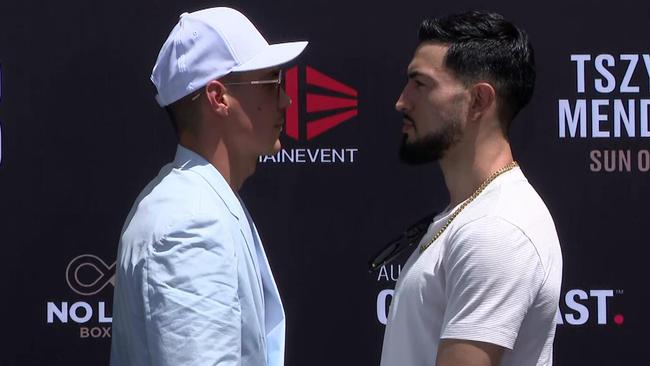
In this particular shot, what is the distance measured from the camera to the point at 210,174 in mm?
1682

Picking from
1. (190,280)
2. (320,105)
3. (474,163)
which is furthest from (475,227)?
(320,105)

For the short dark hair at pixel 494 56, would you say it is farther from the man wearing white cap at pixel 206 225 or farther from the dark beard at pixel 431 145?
the man wearing white cap at pixel 206 225

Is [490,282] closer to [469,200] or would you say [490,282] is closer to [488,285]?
[488,285]

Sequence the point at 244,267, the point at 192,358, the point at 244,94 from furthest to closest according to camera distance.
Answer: the point at 244,94
the point at 244,267
the point at 192,358

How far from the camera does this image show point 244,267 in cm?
160

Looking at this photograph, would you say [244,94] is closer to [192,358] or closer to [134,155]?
[192,358]

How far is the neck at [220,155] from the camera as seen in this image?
1.72 m

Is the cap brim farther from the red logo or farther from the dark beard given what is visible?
the red logo

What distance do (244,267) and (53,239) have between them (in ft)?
5.28

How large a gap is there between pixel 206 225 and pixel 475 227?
0.40m

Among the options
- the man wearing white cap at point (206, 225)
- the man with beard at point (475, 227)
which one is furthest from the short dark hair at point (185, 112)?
the man with beard at point (475, 227)

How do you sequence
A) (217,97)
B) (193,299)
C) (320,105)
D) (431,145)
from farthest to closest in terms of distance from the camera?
(320,105), (431,145), (217,97), (193,299)

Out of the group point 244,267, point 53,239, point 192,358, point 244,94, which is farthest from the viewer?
point 53,239

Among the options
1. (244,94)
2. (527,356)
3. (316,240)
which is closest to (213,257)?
(244,94)
